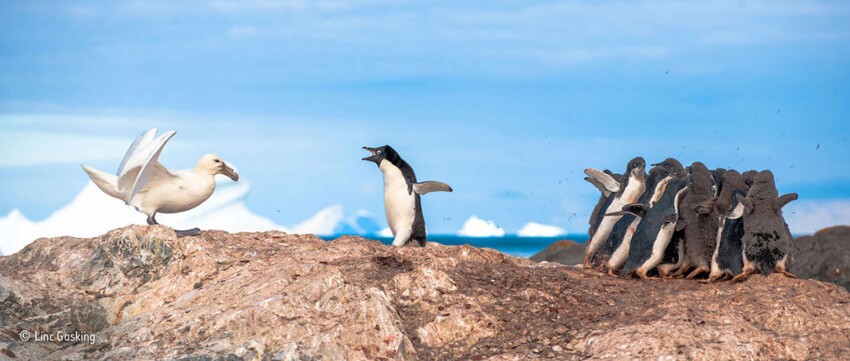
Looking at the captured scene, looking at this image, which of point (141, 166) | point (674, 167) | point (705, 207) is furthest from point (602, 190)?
point (141, 166)

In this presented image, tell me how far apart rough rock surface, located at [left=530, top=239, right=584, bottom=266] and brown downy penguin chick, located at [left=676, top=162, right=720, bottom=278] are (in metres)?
9.55

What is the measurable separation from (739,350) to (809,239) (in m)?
14.1

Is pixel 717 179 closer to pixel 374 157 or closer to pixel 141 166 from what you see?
pixel 374 157

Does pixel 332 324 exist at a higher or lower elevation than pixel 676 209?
lower

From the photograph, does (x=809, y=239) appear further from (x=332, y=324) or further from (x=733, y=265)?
(x=332, y=324)

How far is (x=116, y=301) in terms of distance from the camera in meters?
9.36

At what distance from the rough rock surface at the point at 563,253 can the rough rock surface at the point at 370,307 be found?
35.8 ft

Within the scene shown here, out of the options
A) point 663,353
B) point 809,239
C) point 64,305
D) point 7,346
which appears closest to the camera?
point 663,353

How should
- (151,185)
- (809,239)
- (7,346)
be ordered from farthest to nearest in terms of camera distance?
(809,239), (151,185), (7,346)

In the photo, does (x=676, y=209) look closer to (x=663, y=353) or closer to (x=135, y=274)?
(x=663, y=353)

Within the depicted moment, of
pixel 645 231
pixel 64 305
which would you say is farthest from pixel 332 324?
pixel 645 231

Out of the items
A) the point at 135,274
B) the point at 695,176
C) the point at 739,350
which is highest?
the point at 695,176

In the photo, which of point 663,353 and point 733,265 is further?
point 733,265

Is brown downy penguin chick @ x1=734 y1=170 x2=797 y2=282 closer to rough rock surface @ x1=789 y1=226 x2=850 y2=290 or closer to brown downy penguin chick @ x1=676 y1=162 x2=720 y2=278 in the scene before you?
brown downy penguin chick @ x1=676 y1=162 x2=720 y2=278
